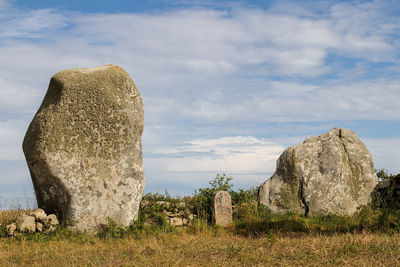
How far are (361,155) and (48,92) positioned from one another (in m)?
11.4

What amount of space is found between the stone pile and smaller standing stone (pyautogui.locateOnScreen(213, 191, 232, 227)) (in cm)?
493

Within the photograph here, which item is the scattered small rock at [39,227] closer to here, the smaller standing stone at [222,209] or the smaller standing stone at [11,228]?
the smaller standing stone at [11,228]

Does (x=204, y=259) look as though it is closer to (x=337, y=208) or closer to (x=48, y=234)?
(x=48, y=234)

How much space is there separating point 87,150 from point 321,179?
8.28m

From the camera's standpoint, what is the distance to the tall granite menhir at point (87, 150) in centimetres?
1232

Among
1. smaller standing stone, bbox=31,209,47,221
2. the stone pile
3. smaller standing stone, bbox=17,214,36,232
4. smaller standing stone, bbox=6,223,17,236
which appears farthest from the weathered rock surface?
smaller standing stone, bbox=6,223,17,236

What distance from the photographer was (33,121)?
1309 centimetres

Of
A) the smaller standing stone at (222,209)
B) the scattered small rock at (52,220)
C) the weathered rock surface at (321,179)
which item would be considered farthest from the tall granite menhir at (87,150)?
the weathered rock surface at (321,179)

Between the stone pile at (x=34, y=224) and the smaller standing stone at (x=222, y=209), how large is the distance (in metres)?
4.93

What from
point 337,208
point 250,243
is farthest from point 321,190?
point 250,243

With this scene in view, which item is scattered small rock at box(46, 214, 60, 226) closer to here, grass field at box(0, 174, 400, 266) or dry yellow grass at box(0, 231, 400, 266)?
grass field at box(0, 174, 400, 266)

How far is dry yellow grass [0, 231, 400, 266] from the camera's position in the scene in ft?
28.3

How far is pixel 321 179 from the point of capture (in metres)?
15.6

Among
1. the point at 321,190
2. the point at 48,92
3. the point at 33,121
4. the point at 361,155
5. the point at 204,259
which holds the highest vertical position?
the point at 48,92
